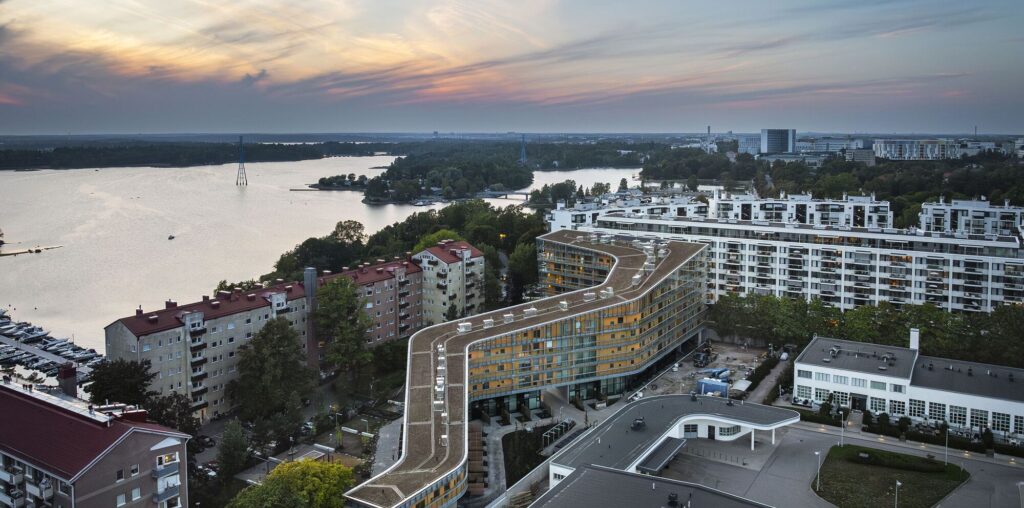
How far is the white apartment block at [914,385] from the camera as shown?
542 inches

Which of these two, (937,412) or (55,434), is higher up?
(55,434)

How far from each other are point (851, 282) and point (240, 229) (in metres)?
31.4

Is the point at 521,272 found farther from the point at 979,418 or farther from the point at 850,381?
the point at 979,418

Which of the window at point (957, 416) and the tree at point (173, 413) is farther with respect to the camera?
the window at point (957, 416)

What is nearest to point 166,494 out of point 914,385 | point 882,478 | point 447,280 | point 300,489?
point 300,489

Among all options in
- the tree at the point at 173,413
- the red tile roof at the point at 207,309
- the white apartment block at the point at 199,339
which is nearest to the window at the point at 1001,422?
the white apartment block at the point at 199,339

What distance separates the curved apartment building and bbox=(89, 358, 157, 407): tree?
175 inches

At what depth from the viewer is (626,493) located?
32.4ft

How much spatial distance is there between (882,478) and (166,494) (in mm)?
10684

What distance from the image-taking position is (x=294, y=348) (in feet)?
50.7

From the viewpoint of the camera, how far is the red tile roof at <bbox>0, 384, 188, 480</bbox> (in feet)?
29.0

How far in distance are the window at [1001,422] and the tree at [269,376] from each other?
1264 cm

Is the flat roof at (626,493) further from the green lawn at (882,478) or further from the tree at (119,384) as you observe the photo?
the tree at (119,384)

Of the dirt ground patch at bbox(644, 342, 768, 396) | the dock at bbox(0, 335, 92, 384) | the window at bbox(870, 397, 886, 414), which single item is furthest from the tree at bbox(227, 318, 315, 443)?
the window at bbox(870, 397, 886, 414)
